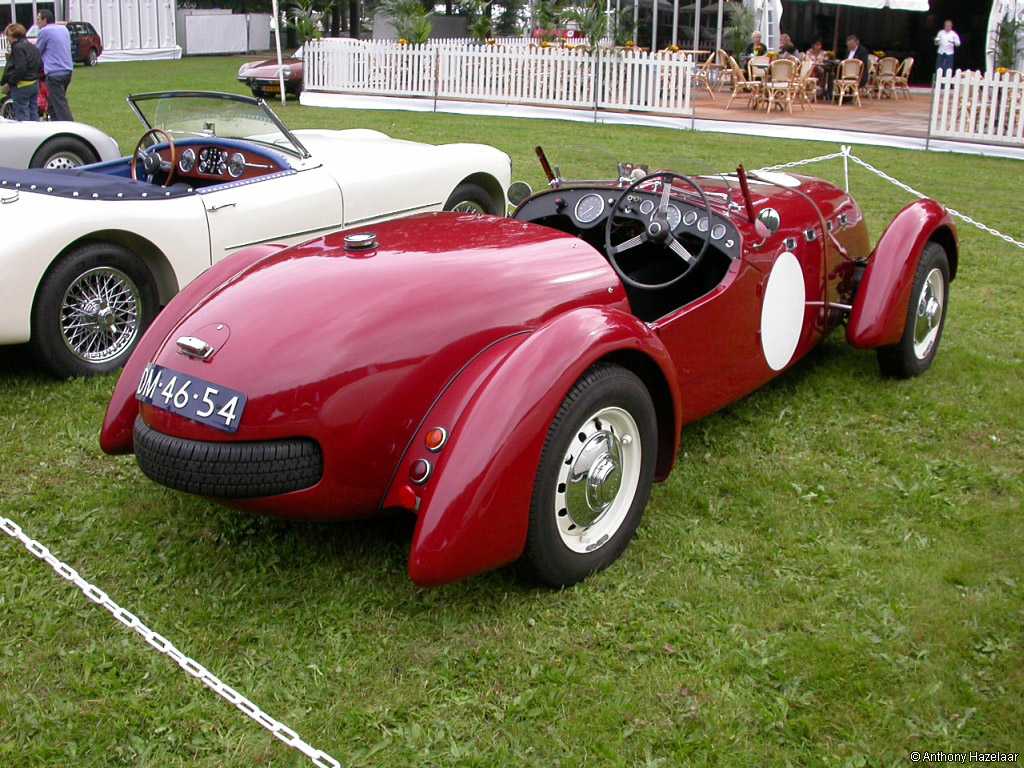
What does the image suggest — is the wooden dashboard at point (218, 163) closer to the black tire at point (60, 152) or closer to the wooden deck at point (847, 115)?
the black tire at point (60, 152)

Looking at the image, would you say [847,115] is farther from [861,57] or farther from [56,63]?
→ [56,63]

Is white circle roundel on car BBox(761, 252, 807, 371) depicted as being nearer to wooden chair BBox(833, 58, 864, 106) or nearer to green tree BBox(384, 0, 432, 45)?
wooden chair BBox(833, 58, 864, 106)

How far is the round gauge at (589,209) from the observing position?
4.57 metres

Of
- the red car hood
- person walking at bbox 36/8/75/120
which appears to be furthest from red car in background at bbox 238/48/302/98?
the red car hood

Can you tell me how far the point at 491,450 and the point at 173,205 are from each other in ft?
10.5

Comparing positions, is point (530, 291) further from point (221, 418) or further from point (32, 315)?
point (32, 315)

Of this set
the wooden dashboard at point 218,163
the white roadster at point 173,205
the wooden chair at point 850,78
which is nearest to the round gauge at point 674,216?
the white roadster at point 173,205

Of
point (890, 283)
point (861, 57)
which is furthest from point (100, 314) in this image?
point (861, 57)

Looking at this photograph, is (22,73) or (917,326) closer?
(917,326)

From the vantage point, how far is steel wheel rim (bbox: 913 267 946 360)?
5309 millimetres

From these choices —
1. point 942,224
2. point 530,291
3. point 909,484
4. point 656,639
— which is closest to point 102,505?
point 530,291

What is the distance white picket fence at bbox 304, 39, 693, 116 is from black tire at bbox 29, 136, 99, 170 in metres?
9.53

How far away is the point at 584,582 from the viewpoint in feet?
11.4

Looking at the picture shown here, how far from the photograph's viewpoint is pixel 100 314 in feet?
17.3
